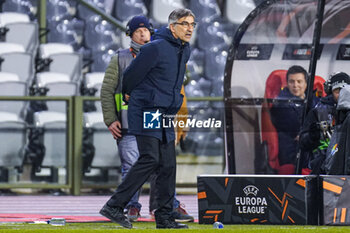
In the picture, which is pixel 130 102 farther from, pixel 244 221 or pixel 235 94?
pixel 235 94

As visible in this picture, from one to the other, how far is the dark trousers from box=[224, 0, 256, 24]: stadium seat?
10.6m

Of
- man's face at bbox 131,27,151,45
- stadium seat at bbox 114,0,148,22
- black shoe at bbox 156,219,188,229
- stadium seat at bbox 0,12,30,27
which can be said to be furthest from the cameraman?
stadium seat at bbox 114,0,148,22

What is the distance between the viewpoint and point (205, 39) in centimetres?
1762

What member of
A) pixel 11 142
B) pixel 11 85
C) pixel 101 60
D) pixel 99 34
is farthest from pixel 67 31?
pixel 11 142

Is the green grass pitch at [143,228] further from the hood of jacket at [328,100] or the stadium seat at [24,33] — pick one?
the stadium seat at [24,33]

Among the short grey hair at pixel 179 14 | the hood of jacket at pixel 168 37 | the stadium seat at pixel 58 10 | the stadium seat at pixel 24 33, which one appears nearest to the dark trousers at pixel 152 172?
the hood of jacket at pixel 168 37

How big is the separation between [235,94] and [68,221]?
2.32 meters

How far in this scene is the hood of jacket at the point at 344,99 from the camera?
324 inches

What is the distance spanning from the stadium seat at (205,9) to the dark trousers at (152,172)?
1053 cm

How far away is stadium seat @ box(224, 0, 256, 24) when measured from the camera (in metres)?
17.8

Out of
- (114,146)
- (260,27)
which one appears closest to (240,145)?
(260,27)

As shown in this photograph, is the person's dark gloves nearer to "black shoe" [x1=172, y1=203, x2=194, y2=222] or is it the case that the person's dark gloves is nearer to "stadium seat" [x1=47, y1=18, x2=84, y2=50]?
"black shoe" [x1=172, y1=203, x2=194, y2=222]

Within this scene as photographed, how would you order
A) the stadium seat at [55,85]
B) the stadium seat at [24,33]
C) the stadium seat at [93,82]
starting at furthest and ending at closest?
the stadium seat at [24,33]
the stadium seat at [93,82]
the stadium seat at [55,85]

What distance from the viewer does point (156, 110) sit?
738cm
